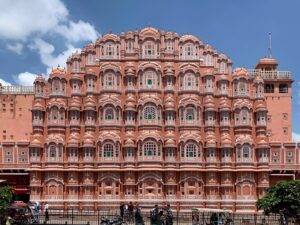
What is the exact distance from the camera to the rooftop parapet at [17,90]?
87000 millimetres

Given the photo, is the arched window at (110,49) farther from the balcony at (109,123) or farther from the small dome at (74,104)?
the balcony at (109,123)

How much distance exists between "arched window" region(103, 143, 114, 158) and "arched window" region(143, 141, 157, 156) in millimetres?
3851

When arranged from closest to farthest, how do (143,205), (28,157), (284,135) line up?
1. (143,205)
2. (28,157)
3. (284,135)

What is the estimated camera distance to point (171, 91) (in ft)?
249

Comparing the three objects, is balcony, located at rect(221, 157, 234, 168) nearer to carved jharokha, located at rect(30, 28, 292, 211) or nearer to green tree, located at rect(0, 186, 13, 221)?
carved jharokha, located at rect(30, 28, 292, 211)

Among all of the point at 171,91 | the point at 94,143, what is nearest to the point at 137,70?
the point at 171,91

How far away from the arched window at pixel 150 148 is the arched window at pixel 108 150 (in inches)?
152

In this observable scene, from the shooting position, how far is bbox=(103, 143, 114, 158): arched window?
242ft

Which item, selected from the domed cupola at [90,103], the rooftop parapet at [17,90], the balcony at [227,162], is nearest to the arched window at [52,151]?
the domed cupola at [90,103]

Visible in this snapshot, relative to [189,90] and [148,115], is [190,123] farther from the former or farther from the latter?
[148,115]

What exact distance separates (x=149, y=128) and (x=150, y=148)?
2.45m

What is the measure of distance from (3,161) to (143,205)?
18.6m

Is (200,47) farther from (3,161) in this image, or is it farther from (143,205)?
(3,161)

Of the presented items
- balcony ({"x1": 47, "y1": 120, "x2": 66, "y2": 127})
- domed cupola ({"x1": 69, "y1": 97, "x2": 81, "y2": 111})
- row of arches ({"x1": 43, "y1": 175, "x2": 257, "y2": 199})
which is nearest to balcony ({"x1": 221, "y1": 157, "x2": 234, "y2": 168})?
row of arches ({"x1": 43, "y1": 175, "x2": 257, "y2": 199})
